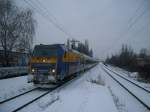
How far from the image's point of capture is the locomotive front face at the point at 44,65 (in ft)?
43.9

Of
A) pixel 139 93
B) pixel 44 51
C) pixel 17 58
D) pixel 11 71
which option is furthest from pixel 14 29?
pixel 139 93

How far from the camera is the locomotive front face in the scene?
13.4 m

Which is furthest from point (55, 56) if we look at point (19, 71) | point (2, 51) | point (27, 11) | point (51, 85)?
point (27, 11)

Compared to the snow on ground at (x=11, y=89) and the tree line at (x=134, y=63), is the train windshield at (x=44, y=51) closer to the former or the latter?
the snow on ground at (x=11, y=89)

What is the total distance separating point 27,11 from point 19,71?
620 inches

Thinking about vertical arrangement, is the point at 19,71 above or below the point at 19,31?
below

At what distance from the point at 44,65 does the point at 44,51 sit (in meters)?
1.21

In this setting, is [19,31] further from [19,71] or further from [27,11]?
[19,71]

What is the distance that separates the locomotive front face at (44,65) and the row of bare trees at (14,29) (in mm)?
18841

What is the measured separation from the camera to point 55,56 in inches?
555

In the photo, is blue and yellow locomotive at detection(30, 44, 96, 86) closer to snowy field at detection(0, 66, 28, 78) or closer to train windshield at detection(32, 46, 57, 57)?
train windshield at detection(32, 46, 57, 57)

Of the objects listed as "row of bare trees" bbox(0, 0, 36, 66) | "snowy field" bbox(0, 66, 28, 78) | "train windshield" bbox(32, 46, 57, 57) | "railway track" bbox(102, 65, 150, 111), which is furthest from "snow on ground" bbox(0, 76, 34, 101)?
"row of bare trees" bbox(0, 0, 36, 66)

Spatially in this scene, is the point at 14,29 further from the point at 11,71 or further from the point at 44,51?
the point at 44,51

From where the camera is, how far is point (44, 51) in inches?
570
